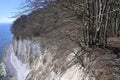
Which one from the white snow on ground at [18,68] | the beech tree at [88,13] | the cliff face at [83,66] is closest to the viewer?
the cliff face at [83,66]

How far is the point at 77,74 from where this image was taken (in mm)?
14031

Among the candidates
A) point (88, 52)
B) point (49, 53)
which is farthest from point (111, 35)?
point (88, 52)

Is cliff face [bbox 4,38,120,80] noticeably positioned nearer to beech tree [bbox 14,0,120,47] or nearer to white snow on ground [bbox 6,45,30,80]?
beech tree [bbox 14,0,120,47]

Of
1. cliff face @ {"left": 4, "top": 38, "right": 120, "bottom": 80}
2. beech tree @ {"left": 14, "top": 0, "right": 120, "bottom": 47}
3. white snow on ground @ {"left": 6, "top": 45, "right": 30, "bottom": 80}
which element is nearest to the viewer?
cliff face @ {"left": 4, "top": 38, "right": 120, "bottom": 80}

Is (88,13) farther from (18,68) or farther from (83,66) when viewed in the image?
(18,68)

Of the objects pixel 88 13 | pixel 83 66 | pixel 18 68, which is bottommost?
pixel 18 68

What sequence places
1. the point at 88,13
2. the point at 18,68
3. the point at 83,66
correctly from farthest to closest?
1. the point at 18,68
2. the point at 88,13
3. the point at 83,66

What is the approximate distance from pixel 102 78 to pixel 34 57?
16503 mm

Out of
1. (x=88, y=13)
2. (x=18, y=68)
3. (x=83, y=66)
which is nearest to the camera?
(x=83, y=66)

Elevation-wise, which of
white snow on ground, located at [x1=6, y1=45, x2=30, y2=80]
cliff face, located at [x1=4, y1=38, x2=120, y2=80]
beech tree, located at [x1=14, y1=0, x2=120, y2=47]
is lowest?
white snow on ground, located at [x1=6, y1=45, x2=30, y2=80]

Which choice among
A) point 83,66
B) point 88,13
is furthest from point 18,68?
point 83,66

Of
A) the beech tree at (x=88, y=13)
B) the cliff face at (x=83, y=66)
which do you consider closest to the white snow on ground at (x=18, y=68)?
the cliff face at (x=83, y=66)

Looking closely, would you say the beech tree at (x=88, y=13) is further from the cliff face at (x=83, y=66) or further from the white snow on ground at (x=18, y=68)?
the white snow on ground at (x=18, y=68)

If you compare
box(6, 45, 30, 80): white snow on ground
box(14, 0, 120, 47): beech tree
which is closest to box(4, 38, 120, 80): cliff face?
box(14, 0, 120, 47): beech tree
